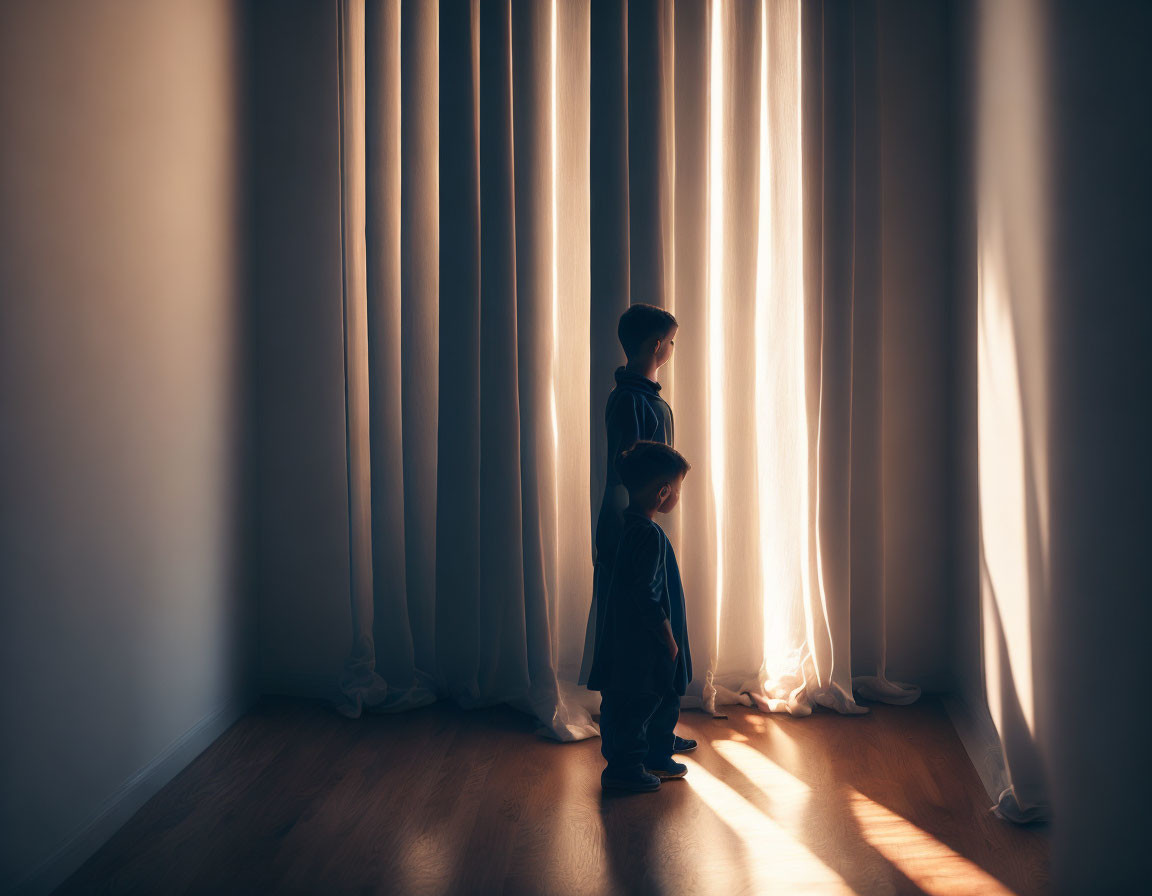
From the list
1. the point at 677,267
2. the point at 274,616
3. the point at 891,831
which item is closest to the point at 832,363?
the point at 677,267

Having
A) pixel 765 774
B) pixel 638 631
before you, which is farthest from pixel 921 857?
pixel 638 631

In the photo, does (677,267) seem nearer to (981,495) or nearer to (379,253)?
(379,253)

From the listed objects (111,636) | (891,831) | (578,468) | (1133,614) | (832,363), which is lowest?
(891,831)

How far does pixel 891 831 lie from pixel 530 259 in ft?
6.73

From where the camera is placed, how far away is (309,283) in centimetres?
322

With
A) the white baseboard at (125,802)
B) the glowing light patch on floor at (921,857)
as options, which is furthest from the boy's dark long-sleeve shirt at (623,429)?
the white baseboard at (125,802)

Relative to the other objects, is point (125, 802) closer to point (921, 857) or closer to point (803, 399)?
point (921, 857)

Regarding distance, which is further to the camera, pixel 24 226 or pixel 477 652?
pixel 477 652

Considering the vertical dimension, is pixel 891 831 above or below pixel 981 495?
below

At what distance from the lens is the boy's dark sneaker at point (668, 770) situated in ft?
8.36

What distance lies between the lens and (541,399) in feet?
10.2

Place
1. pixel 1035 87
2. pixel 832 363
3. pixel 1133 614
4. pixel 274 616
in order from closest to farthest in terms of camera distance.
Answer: pixel 1133 614 → pixel 1035 87 → pixel 832 363 → pixel 274 616

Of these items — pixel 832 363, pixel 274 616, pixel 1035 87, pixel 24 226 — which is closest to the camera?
pixel 24 226

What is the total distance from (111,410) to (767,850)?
1.96m
